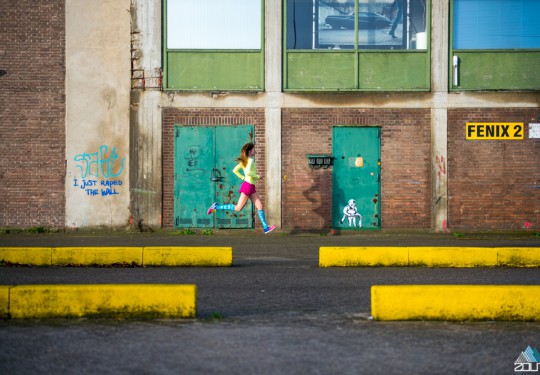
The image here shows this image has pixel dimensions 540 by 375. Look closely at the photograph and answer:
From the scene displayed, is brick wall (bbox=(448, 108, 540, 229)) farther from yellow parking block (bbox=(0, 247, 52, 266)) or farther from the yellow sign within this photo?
yellow parking block (bbox=(0, 247, 52, 266))

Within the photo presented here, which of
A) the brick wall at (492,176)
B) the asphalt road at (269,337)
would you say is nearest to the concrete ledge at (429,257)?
the asphalt road at (269,337)

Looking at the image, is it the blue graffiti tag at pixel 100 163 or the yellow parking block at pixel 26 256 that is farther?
the blue graffiti tag at pixel 100 163

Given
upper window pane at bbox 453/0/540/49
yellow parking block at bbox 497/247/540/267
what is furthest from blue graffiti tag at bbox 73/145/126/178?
yellow parking block at bbox 497/247/540/267

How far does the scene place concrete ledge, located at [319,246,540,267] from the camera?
11.3 m

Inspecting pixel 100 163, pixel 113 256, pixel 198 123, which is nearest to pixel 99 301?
pixel 113 256

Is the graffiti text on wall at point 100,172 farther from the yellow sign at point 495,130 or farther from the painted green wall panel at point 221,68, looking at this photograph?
the yellow sign at point 495,130

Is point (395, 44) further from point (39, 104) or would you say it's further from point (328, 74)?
point (39, 104)

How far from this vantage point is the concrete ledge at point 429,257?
11.3 m

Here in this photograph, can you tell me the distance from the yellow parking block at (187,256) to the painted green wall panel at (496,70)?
9.45 m

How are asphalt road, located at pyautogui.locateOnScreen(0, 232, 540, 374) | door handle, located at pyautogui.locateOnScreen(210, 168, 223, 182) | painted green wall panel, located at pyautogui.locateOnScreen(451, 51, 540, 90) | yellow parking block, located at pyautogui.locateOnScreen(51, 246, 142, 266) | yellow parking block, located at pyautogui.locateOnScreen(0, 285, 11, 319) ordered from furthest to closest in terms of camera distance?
painted green wall panel, located at pyautogui.locateOnScreen(451, 51, 540, 90) → door handle, located at pyautogui.locateOnScreen(210, 168, 223, 182) → yellow parking block, located at pyautogui.locateOnScreen(51, 246, 142, 266) → yellow parking block, located at pyautogui.locateOnScreen(0, 285, 11, 319) → asphalt road, located at pyautogui.locateOnScreen(0, 232, 540, 374)

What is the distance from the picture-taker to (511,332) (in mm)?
6500

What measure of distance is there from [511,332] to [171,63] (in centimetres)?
1342

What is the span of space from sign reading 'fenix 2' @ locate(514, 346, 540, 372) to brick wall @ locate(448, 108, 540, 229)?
42.6 feet

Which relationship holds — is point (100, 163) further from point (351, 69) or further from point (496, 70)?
point (496, 70)
